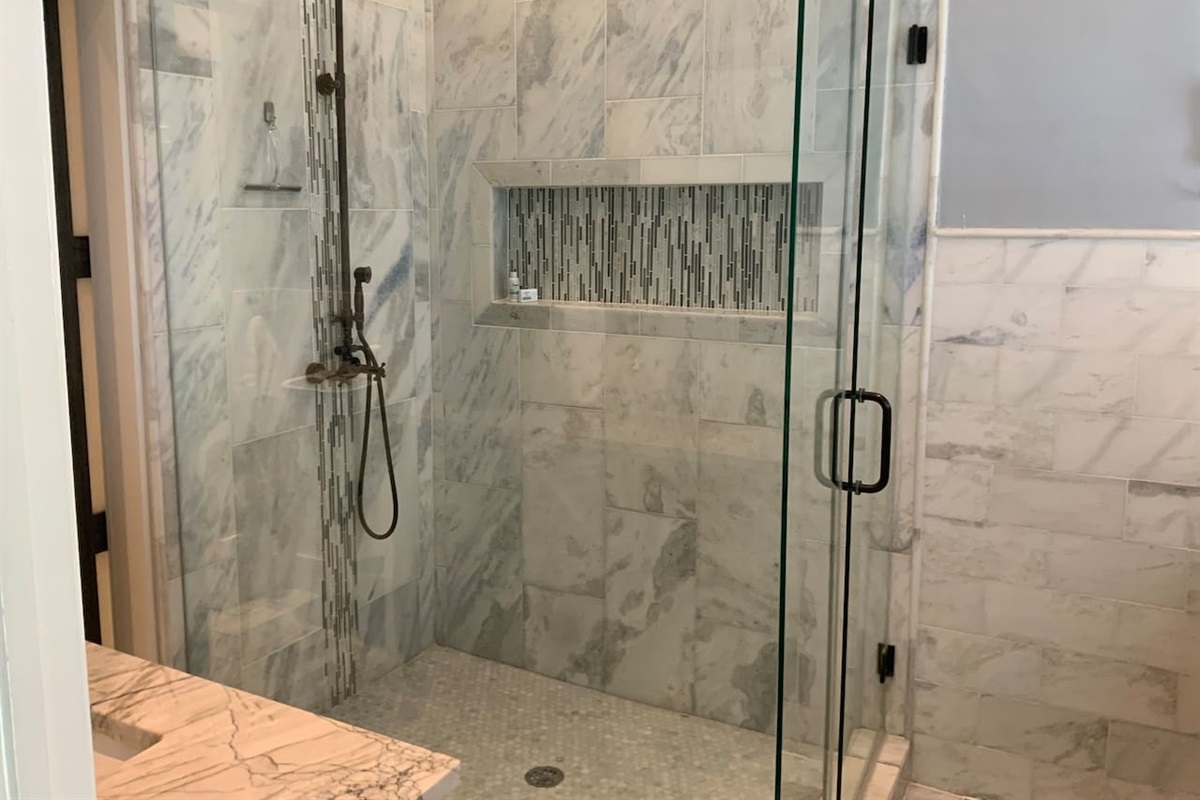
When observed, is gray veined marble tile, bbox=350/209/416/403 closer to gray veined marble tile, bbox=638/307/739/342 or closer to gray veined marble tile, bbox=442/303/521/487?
gray veined marble tile, bbox=442/303/521/487

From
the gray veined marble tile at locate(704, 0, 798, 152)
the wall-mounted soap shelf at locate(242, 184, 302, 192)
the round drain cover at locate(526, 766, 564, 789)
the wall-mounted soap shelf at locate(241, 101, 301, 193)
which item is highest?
the gray veined marble tile at locate(704, 0, 798, 152)

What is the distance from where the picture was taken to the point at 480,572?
325 cm

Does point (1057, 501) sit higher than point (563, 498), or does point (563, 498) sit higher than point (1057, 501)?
point (1057, 501)

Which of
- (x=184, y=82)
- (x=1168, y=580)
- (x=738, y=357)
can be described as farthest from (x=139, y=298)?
(x=1168, y=580)

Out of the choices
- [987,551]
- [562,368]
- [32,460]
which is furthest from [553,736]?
[32,460]

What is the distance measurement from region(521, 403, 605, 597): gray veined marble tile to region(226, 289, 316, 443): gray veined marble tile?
0.69 meters

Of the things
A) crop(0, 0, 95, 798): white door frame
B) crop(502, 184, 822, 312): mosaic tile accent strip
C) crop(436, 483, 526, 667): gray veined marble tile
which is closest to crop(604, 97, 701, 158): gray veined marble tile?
crop(502, 184, 822, 312): mosaic tile accent strip

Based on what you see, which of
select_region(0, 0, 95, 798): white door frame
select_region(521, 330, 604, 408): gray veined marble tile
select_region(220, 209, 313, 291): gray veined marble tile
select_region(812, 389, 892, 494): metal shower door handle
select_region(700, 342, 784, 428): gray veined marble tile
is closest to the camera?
select_region(0, 0, 95, 798): white door frame

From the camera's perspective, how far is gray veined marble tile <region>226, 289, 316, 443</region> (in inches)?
99.7

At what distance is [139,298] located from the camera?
2246mm

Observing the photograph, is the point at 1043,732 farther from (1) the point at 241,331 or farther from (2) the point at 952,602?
(1) the point at 241,331

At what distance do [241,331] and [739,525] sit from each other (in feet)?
4.68

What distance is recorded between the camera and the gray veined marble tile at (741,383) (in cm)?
269

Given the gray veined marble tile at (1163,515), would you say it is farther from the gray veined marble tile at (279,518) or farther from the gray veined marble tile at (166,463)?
the gray veined marble tile at (166,463)
